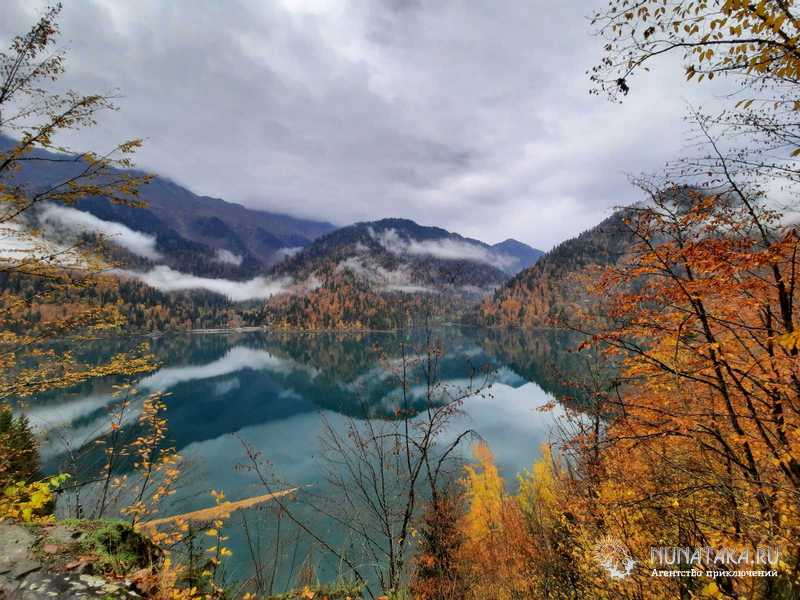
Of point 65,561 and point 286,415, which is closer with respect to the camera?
point 65,561

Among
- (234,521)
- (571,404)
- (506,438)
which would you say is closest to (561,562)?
(571,404)

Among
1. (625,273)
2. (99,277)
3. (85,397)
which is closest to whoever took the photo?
(625,273)

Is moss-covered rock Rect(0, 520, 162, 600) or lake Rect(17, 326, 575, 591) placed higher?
moss-covered rock Rect(0, 520, 162, 600)

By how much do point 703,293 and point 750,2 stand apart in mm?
4353

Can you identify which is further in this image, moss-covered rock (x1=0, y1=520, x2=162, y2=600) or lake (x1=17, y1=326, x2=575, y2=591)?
lake (x1=17, y1=326, x2=575, y2=591)

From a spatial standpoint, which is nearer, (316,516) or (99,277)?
(99,277)

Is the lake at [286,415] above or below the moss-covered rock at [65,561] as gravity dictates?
below

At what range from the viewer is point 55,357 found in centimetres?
955

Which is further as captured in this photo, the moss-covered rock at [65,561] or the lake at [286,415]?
the lake at [286,415]

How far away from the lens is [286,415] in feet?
234

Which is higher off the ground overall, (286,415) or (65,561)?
(65,561)

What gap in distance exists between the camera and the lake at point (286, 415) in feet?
64.4

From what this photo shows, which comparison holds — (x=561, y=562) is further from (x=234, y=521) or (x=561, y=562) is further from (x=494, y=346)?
(x=494, y=346)

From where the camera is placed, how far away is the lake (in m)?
19.6
